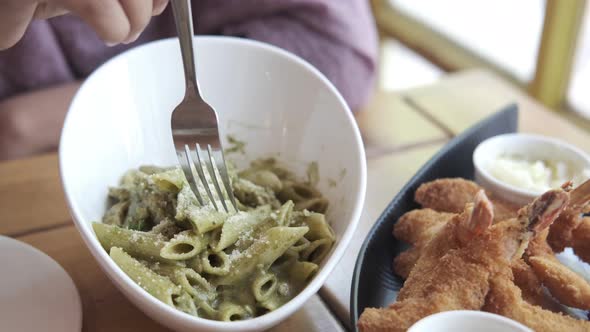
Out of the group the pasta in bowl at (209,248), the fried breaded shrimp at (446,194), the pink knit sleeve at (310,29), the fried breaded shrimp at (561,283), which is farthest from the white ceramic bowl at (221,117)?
the pink knit sleeve at (310,29)

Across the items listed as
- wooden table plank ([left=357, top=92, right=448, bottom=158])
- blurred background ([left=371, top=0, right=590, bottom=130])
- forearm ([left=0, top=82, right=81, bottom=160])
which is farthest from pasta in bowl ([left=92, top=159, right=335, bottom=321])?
blurred background ([left=371, top=0, right=590, bottom=130])

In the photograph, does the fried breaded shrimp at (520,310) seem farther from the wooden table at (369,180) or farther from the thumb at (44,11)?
the thumb at (44,11)

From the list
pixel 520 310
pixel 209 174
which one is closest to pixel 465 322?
pixel 520 310

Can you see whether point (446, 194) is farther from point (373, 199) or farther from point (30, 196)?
point (30, 196)

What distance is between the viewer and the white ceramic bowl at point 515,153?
1052 mm

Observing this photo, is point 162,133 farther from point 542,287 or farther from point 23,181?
point 542,287

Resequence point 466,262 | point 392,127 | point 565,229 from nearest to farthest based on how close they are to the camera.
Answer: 1. point 466,262
2. point 565,229
3. point 392,127

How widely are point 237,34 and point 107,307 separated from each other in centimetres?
83

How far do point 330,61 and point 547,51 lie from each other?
4.25 ft

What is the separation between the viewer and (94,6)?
73 cm

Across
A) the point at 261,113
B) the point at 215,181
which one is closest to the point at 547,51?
the point at 261,113

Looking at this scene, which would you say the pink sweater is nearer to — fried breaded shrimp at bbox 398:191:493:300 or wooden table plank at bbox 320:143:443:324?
wooden table plank at bbox 320:143:443:324

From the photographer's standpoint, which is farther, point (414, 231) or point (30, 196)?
point (30, 196)

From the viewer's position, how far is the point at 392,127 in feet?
4.60
